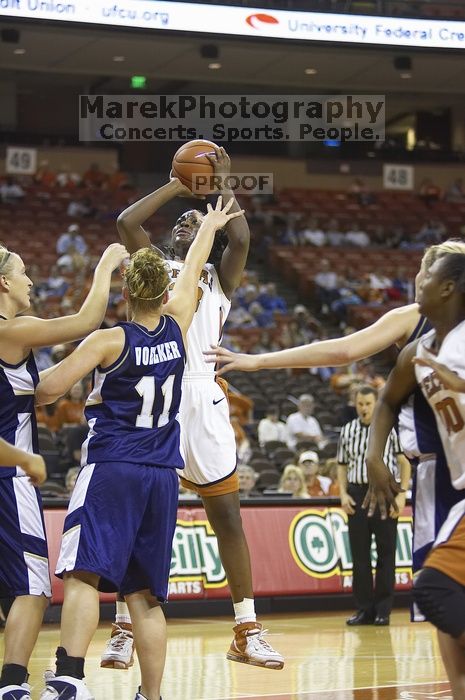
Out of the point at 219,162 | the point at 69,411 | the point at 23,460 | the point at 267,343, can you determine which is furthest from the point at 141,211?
the point at 267,343

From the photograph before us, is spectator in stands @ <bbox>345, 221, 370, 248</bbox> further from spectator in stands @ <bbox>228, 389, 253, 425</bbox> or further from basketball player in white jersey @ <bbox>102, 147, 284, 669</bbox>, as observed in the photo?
basketball player in white jersey @ <bbox>102, 147, 284, 669</bbox>

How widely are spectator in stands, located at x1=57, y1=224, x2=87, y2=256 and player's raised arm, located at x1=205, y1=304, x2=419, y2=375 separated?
17.9 meters

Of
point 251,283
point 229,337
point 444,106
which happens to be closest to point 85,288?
point 229,337

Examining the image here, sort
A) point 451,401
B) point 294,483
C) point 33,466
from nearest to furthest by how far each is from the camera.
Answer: point 451,401, point 33,466, point 294,483

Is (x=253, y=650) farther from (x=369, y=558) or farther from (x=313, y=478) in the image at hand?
(x=313, y=478)

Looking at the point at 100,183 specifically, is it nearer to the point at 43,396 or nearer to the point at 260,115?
the point at 260,115

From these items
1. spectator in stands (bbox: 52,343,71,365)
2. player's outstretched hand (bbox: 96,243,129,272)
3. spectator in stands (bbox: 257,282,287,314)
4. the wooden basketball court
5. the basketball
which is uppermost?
the basketball

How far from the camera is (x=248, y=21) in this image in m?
20.2

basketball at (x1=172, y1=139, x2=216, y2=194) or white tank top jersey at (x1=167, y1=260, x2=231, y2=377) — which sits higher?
basketball at (x1=172, y1=139, x2=216, y2=194)

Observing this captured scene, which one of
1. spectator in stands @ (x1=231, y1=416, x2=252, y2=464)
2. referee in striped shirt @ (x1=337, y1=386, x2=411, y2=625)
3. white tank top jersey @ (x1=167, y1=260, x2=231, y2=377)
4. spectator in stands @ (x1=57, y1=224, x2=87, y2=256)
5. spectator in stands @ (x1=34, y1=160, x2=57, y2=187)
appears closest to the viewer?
white tank top jersey @ (x1=167, y1=260, x2=231, y2=377)

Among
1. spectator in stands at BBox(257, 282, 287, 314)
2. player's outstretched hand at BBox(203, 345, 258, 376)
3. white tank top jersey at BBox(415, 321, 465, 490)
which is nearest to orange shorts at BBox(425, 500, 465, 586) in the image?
white tank top jersey at BBox(415, 321, 465, 490)

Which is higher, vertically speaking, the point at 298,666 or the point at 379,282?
the point at 379,282

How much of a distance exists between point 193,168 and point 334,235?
20920 mm

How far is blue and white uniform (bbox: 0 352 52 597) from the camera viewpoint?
17.3ft
